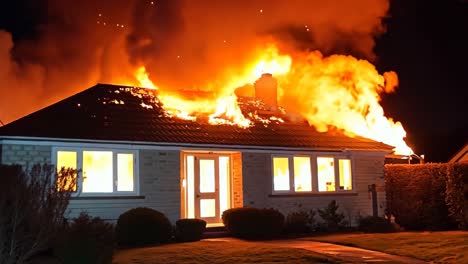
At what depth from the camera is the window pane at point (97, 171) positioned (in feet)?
58.5

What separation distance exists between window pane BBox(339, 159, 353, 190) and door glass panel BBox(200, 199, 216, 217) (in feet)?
16.2

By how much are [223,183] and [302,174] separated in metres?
2.89


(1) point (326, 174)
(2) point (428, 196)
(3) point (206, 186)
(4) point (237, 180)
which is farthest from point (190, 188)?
(2) point (428, 196)

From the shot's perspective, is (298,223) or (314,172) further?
(314,172)

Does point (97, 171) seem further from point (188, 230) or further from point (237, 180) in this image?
point (237, 180)

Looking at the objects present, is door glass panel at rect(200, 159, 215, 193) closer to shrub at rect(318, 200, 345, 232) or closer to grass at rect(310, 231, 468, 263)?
shrub at rect(318, 200, 345, 232)

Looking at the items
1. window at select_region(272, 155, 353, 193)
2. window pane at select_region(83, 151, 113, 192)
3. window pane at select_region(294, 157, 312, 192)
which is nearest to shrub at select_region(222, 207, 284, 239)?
window at select_region(272, 155, 353, 193)

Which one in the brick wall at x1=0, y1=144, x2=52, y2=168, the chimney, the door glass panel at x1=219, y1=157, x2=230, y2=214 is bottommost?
the door glass panel at x1=219, y1=157, x2=230, y2=214

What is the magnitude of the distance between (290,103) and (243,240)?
9.70 m

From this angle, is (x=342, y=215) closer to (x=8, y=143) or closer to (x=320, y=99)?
(x=320, y=99)

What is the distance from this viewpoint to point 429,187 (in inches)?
827

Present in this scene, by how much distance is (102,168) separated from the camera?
1806 cm

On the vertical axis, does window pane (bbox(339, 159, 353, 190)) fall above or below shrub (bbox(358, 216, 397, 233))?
above

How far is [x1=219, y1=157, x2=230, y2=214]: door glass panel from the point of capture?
2066cm
